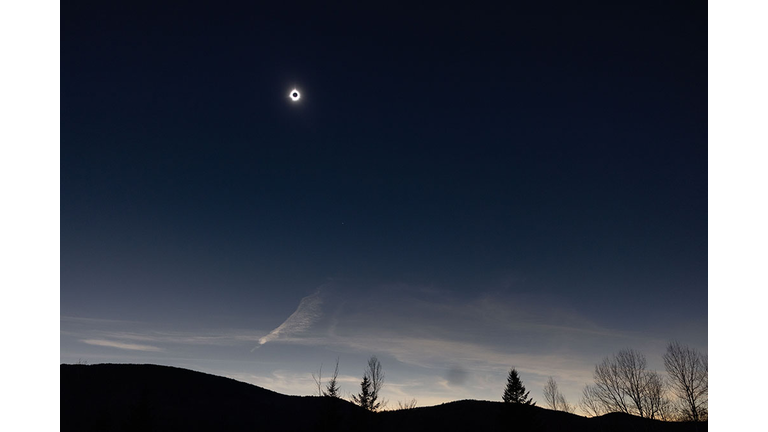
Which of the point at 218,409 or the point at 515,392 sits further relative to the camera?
the point at 218,409

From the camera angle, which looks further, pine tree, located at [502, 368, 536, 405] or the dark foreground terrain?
the dark foreground terrain

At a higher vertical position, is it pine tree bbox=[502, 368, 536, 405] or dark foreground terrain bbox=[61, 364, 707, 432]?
pine tree bbox=[502, 368, 536, 405]

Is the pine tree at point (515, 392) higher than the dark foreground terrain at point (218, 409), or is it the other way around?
the pine tree at point (515, 392)

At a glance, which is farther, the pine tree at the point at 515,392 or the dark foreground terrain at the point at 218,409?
the dark foreground terrain at the point at 218,409
